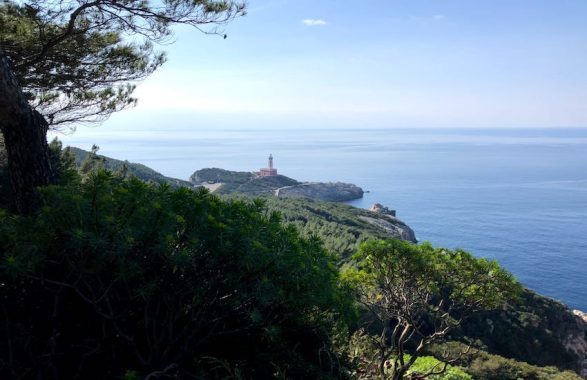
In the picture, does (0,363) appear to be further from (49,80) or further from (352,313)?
(49,80)

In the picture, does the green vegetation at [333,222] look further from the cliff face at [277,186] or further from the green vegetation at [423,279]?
the cliff face at [277,186]

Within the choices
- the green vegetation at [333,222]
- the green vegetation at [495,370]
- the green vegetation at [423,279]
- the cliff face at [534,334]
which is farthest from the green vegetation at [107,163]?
the cliff face at [534,334]

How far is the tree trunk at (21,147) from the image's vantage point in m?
3.72

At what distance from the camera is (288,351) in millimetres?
2992

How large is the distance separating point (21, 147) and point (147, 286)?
2239 mm

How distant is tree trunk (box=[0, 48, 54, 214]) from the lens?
3725 millimetres

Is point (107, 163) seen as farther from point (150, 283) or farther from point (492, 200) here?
point (492, 200)

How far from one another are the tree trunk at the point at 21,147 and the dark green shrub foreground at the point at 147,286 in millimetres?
1303

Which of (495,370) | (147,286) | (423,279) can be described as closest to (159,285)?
(147,286)

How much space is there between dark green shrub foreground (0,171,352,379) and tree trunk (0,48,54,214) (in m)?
1.30

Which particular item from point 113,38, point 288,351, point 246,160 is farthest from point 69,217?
point 246,160

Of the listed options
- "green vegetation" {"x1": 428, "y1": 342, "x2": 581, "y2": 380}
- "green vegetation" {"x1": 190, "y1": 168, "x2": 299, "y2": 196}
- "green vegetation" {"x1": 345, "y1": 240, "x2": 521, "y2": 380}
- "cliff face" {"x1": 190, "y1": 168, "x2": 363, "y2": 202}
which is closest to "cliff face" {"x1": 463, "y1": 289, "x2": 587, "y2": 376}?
"green vegetation" {"x1": 428, "y1": 342, "x2": 581, "y2": 380}

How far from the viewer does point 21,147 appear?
3.80m

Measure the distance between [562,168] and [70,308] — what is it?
371 ft
